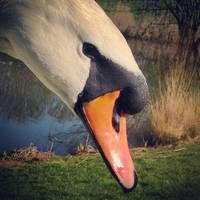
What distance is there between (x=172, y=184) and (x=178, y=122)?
3.75 feet

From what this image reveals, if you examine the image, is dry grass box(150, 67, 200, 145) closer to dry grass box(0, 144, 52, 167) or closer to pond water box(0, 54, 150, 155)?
pond water box(0, 54, 150, 155)

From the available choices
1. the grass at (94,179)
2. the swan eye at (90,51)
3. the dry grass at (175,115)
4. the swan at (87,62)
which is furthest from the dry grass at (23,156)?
the swan eye at (90,51)

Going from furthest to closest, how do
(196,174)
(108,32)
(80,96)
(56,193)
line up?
(196,174)
(56,193)
(80,96)
(108,32)

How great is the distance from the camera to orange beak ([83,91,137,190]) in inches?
35.4

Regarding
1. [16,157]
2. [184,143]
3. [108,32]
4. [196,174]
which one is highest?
[108,32]

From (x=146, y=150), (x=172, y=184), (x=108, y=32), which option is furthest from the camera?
(x=146, y=150)

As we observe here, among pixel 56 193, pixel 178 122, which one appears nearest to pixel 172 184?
pixel 56 193

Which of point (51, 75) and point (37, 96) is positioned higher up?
point (51, 75)

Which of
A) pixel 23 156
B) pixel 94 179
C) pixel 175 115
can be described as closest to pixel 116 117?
pixel 94 179

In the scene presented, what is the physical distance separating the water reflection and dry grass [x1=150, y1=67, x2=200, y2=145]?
0.84 meters

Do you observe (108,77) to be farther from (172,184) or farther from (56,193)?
(172,184)

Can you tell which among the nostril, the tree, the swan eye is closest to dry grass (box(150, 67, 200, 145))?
the tree

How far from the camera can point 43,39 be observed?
86 centimetres

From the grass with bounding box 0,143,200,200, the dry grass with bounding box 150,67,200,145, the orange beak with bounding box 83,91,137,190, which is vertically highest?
the orange beak with bounding box 83,91,137,190
